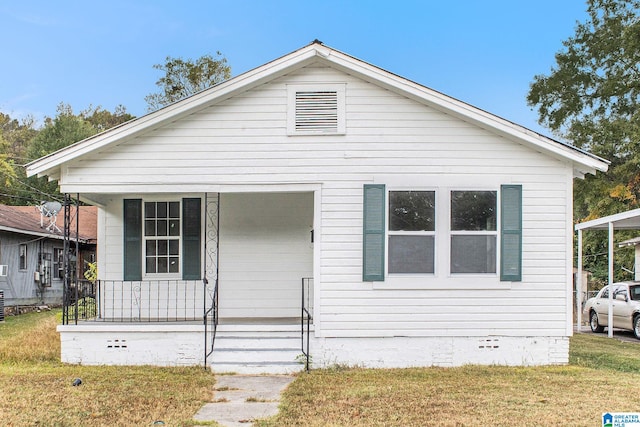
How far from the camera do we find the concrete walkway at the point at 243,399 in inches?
265

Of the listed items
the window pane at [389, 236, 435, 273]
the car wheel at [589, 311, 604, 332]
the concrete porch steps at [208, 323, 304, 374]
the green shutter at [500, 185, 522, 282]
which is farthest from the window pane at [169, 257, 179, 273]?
the car wheel at [589, 311, 604, 332]

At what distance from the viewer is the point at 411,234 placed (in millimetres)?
9758

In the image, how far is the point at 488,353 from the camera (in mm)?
9781

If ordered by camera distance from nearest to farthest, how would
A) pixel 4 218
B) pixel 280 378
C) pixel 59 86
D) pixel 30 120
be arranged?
pixel 280 378
pixel 4 218
pixel 59 86
pixel 30 120

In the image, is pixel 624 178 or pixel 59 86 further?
pixel 59 86

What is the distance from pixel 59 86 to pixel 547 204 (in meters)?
39.1

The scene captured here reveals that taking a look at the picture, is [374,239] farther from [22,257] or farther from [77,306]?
[22,257]

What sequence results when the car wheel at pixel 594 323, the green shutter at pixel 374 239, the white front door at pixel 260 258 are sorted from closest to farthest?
the green shutter at pixel 374 239 < the white front door at pixel 260 258 < the car wheel at pixel 594 323

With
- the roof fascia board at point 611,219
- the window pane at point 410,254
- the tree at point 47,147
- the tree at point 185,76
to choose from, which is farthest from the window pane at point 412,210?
the tree at point 47,147

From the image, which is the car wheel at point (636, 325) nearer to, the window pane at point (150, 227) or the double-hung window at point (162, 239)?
the double-hung window at point (162, 239)

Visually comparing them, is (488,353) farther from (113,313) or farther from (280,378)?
(113,313)

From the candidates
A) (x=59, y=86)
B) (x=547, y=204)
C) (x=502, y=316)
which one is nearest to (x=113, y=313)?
(x=502, y=316)

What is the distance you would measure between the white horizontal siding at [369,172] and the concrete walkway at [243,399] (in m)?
1.60

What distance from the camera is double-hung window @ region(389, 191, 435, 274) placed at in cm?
975
